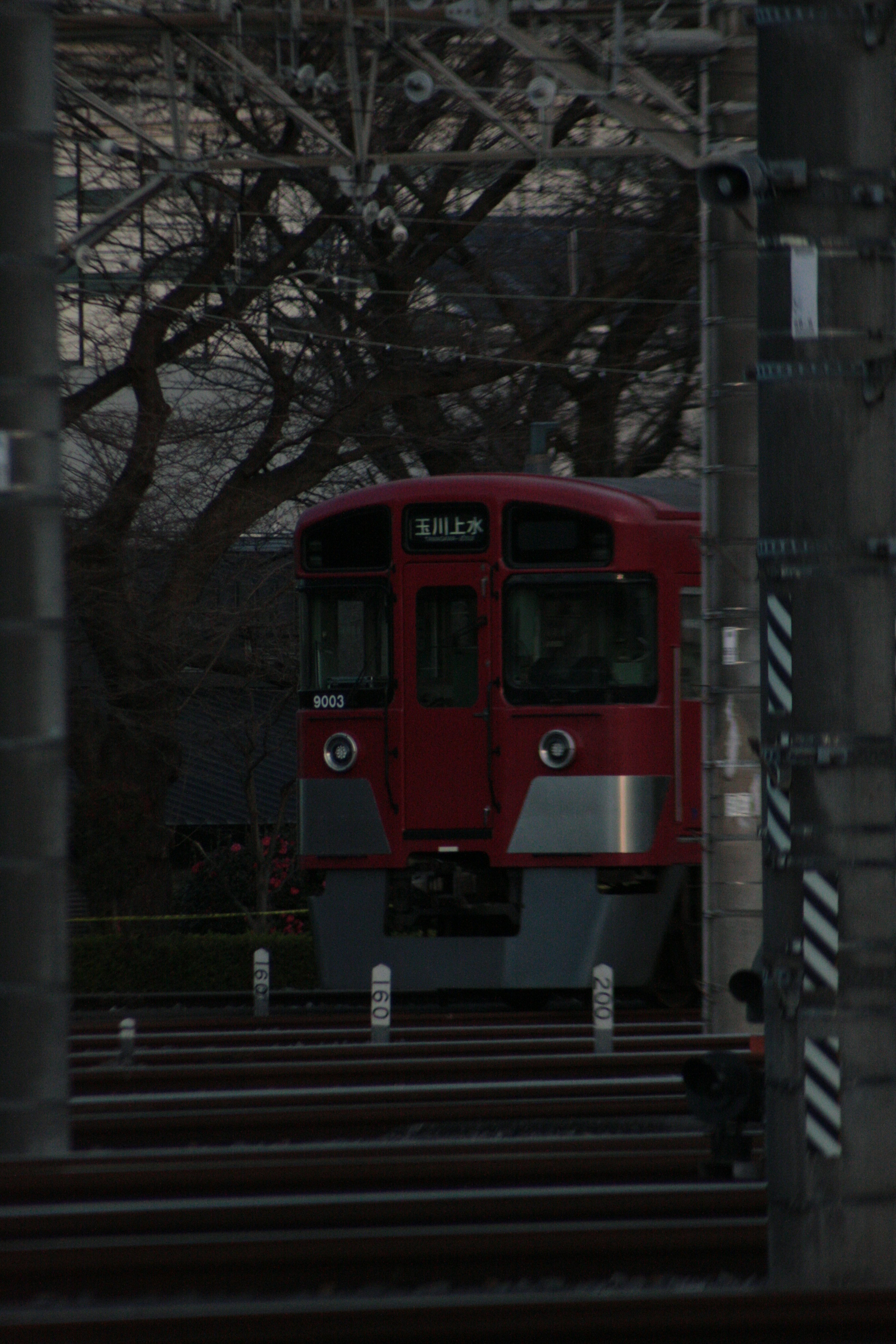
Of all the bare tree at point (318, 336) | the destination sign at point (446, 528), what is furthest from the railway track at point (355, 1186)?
the bare tree at point (318, 336)

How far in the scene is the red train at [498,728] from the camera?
39.9 feet

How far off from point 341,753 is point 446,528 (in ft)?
5.30

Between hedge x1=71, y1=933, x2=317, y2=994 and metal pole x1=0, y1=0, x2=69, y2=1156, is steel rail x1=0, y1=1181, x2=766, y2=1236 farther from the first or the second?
hedge x1=71, y1=933, x2=317, y2=994

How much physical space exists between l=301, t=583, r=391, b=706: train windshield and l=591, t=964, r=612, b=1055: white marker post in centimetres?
335

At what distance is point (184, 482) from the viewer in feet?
68.1

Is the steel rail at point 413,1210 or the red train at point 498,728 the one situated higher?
the red train at point 498,728

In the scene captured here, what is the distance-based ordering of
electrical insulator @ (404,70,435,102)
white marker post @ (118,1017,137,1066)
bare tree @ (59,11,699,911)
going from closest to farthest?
white marker post @ (118,1017,137,1066) → electrical insulator @ (404,70,435,102) → bare tree @ (59,11,699,911)

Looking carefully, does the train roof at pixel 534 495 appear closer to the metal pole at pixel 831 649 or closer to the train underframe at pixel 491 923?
the train underframe at pixel 491 923

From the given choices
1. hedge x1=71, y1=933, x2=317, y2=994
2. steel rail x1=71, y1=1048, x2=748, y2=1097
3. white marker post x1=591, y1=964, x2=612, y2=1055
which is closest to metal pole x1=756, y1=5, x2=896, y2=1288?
steel rail x1=71, y1=1048, x2=748, y2=1097

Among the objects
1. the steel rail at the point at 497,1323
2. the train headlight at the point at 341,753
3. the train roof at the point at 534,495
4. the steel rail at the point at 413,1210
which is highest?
the train roof at the point at 534,495

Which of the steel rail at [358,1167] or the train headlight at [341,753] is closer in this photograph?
the steel rail at [358,1167]

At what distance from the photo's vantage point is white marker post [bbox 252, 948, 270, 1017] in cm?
1323

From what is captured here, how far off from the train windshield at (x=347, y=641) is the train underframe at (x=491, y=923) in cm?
118

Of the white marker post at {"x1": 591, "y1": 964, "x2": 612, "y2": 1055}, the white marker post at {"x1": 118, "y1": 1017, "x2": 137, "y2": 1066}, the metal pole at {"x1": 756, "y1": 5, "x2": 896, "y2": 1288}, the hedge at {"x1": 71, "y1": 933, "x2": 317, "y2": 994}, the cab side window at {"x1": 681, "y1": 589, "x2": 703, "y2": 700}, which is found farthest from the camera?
the hedge at {"x1": 71, "y1": 933, "x2": 317, "y2": 994}
